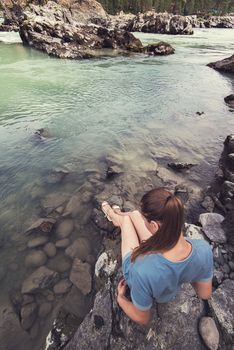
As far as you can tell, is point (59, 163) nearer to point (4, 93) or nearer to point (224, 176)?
point (224, 176)

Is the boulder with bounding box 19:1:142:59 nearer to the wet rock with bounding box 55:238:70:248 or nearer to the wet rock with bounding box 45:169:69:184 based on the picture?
the wet rock with bounding box 45:169:69:184

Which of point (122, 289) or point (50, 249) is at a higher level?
point (122, 289)

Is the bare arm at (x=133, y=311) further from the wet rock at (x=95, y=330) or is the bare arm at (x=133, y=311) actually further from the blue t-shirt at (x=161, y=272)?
the wet rock at (x=95, y=330)

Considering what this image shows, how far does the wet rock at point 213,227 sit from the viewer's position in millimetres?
4441

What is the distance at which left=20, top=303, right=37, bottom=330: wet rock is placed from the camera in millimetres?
3725

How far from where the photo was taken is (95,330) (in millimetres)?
3246

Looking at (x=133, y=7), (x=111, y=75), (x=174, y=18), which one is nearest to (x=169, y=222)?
(x=111, y=75)

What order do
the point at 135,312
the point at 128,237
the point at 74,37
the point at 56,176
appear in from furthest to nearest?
the point at 74,37
the point at 56,176
the point at 128,237
the point at 135,312

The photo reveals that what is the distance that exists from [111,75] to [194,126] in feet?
33.7

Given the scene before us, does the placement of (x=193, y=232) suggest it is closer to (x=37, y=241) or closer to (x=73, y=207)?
(x=73, y=207)

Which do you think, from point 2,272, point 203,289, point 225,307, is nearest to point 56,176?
point 2,272

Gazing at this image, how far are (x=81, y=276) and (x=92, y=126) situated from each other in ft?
22.3

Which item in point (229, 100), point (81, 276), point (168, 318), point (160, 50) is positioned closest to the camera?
point (168, 318)

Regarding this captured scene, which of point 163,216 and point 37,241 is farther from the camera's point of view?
point 37,241
